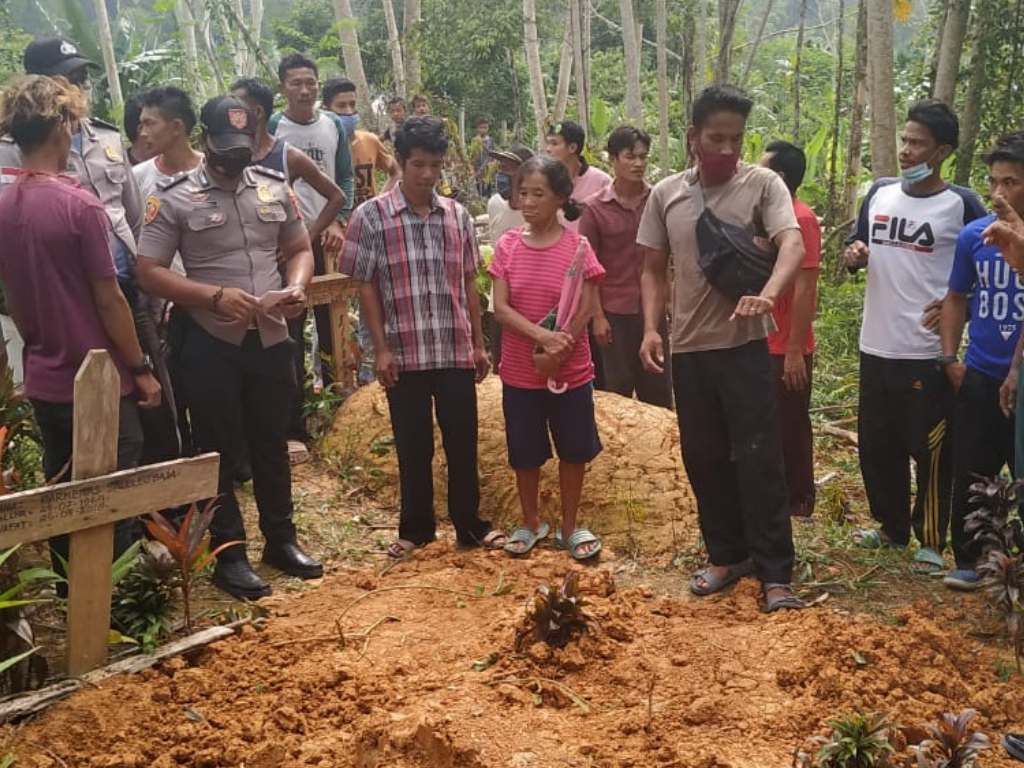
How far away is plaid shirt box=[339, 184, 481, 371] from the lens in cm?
468

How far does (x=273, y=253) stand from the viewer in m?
4.48

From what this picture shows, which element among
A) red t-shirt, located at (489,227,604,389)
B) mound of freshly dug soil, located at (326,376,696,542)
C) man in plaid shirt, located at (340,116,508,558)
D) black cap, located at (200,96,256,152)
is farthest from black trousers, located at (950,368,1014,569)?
black cap, located at (200,96,256,152)

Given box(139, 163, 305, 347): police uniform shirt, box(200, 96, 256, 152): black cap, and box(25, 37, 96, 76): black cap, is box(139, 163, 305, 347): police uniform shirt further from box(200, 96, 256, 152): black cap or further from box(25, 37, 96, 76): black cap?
box(25, 37, 96, 76): black cap

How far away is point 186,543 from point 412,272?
1.61 meters

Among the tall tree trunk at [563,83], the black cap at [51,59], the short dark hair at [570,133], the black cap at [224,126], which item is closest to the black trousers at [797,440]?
the short dark hair at [570,133]

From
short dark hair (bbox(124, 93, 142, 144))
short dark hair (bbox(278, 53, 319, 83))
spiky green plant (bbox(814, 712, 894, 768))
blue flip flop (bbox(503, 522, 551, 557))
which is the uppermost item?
short dark hair (bbox(278, 53, 319, 83))

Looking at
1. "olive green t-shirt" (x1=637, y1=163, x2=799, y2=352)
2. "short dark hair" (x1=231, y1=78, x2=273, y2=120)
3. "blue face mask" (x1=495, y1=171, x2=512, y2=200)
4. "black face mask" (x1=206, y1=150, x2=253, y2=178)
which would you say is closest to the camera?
"olive green t-shirt" (x1=637, y1=163, x2=799, y2=352)

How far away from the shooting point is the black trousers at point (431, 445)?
4801 millimetres

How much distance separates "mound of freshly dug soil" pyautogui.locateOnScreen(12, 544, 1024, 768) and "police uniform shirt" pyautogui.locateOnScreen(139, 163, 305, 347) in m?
1.26

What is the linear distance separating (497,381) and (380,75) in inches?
845

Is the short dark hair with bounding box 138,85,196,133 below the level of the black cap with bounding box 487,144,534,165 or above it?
above

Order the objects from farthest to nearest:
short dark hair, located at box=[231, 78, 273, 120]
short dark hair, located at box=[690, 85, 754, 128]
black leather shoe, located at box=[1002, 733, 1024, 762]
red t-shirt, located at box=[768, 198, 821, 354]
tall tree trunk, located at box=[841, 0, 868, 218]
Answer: tall tree trunk, located at box=[841, 0, 868, 218], short dark hair, located at box=[231, 78, 273, 120], red t-shirt, located at box=[768, 198, 821, 354], short dark hair, located at box=[690, 85, 754, 128], black leather shoe, located at box=[1002, 733, 1024, 762]

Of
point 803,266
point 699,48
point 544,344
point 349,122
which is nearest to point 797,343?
point 803,266

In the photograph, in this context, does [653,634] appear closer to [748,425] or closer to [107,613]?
[748,425]
